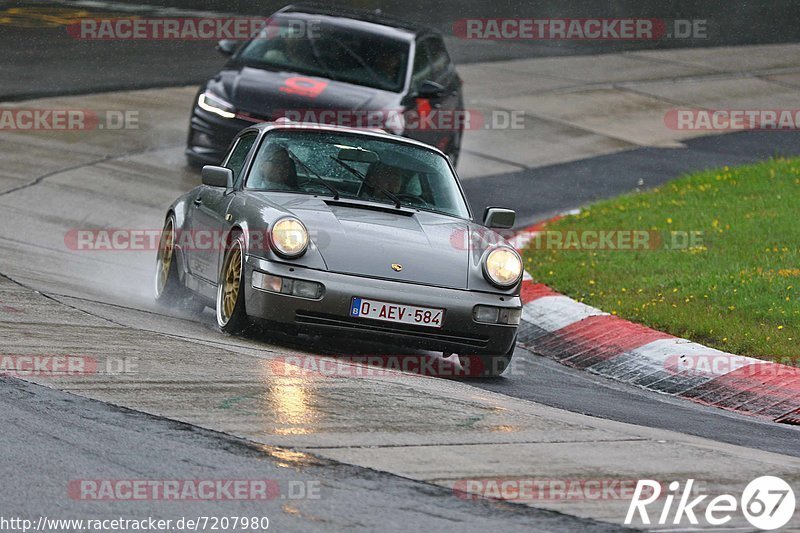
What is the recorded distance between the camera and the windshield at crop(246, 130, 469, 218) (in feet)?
29.0

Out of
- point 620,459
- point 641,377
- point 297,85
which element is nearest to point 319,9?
point 297,85

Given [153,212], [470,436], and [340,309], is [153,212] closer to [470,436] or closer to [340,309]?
[340,309]

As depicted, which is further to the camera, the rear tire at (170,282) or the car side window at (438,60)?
the car side window at (438,60)

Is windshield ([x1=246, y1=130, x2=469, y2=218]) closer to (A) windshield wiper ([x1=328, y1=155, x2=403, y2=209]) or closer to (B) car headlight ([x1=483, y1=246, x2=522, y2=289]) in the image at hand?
(A) windshield wiper ([x1=328, y1=155, x2=403, y2=209])

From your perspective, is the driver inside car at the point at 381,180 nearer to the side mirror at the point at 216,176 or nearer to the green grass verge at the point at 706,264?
the side mirror at the point at 216,176

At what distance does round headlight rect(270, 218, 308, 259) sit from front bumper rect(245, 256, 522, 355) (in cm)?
8

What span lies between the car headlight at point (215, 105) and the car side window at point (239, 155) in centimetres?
391

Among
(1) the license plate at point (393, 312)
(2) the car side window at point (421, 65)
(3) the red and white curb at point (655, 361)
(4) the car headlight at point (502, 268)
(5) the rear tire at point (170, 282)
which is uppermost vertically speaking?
(2) the car side window at point (421, 65)

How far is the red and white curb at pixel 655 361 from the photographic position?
8.09 metres

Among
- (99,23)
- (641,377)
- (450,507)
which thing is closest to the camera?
(450,507)

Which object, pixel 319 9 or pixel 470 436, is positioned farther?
pixel 319 9

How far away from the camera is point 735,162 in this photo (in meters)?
17.9

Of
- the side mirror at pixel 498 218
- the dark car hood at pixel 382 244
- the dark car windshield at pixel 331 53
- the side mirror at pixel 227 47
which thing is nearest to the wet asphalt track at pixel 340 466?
the dark car hood at pixel 382 244

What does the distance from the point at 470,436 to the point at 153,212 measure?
756 centimetres
